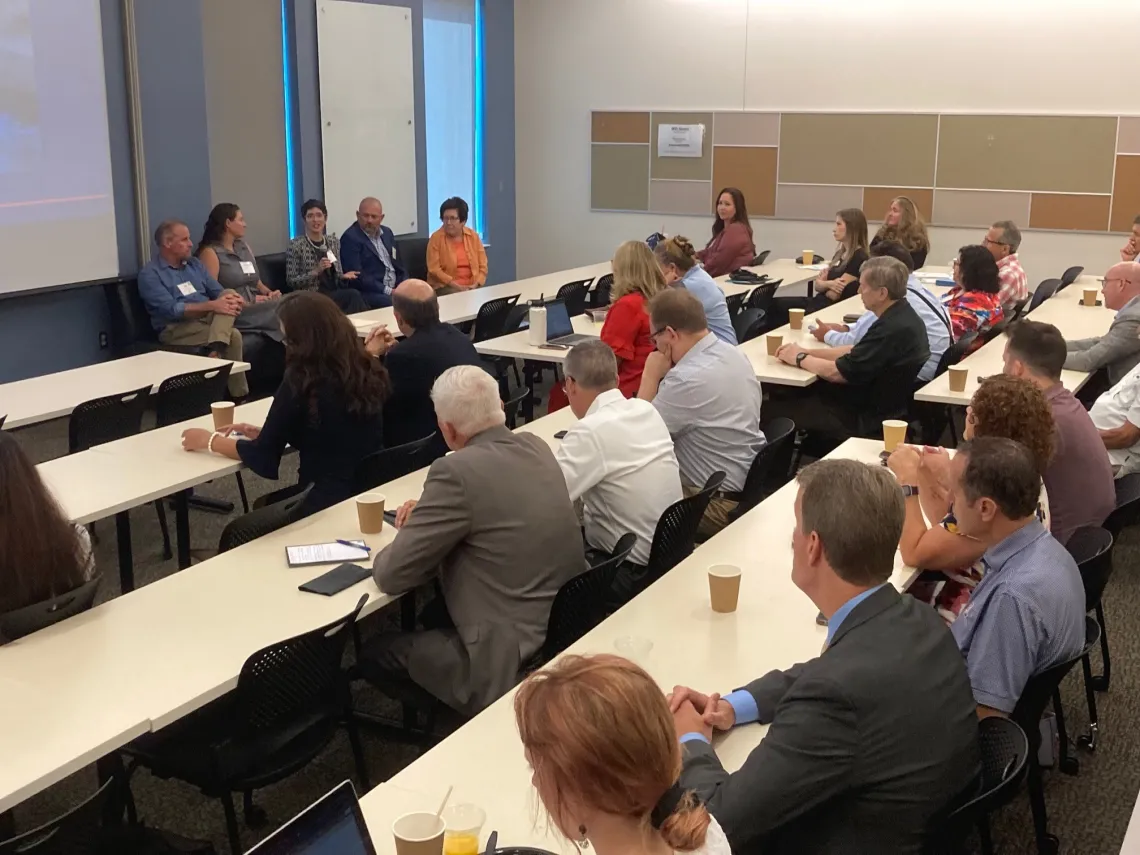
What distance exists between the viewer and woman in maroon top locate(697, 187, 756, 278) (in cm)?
955

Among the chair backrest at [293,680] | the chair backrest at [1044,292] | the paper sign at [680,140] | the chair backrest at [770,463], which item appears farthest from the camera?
the paper sign at [680,140]

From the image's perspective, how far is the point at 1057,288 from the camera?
871 cm

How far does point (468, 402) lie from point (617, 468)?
26.9 inches

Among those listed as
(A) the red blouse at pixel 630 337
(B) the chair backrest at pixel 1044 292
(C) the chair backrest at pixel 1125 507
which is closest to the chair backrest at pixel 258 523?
(A) the red blouse at pixel 630 337

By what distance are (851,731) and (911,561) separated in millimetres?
1334

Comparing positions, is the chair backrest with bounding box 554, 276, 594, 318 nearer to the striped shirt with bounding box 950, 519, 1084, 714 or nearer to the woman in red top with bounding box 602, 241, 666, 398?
the woman in red top with bounding box 602, 241, 666, 398

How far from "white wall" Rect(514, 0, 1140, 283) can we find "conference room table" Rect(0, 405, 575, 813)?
8.56 metres

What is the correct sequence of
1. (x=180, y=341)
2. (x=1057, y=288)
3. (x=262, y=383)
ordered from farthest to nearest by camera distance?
(x=1057, y=288), (x=262, y=383), (x=180, y=341)

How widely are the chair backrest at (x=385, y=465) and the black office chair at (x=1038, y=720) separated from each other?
2.27 meters

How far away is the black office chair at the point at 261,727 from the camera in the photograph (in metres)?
2.72

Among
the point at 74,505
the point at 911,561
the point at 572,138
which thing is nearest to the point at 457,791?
the point at 911,561

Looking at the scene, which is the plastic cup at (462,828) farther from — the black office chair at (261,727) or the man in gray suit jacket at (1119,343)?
the man in gray suit jacket at (1119,343)

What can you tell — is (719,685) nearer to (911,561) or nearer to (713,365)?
(911,561)

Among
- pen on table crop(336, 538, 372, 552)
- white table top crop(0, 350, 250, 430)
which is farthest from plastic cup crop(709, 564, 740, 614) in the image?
white table top crop(0, 350, 250, 430)
